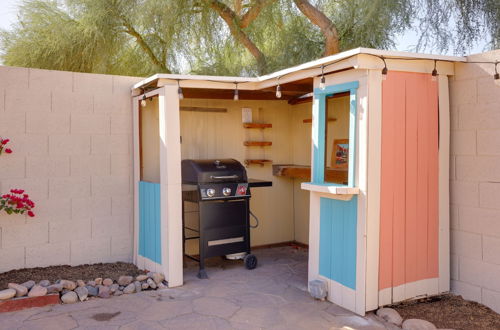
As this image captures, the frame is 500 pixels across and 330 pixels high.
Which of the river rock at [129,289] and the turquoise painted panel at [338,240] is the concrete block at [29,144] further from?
the turquoise painted panel at [338,240]

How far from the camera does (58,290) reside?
4188 mm

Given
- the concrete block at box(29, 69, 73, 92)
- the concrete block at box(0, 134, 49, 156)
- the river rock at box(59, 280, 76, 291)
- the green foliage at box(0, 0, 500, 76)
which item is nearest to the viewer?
the river rock at box(59, 280, 76, 291)

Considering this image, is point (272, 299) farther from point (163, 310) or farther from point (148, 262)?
point (148, 262)

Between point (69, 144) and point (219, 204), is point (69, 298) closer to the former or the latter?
point (69, 144)

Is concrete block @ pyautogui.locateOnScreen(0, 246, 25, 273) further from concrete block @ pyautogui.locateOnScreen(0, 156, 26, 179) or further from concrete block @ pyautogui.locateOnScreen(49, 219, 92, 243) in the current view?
concrete block @ pyautogui.locateOnScreen(0, 156, 26, 179)

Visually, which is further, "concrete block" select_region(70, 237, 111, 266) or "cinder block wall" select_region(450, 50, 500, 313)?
"concrete block" select_region(70, 237, 111, 266)

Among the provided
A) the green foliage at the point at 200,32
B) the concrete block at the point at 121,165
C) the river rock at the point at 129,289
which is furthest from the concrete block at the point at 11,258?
the green foliage at the point at 200,32

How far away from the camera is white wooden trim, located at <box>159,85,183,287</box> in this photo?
4527mm

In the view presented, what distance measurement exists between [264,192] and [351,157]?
2.60m

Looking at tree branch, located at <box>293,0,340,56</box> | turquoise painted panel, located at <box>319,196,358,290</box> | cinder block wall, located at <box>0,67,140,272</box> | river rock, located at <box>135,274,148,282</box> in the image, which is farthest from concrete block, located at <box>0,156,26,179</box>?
tree branch, located at <box>293,0,340,56</box>

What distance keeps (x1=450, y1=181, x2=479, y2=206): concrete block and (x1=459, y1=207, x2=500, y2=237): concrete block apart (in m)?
0.06

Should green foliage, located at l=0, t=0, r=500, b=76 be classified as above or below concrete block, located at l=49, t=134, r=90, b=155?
above

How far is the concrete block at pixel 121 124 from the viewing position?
5137 millimetres

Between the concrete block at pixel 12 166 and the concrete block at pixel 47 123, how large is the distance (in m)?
0.29
